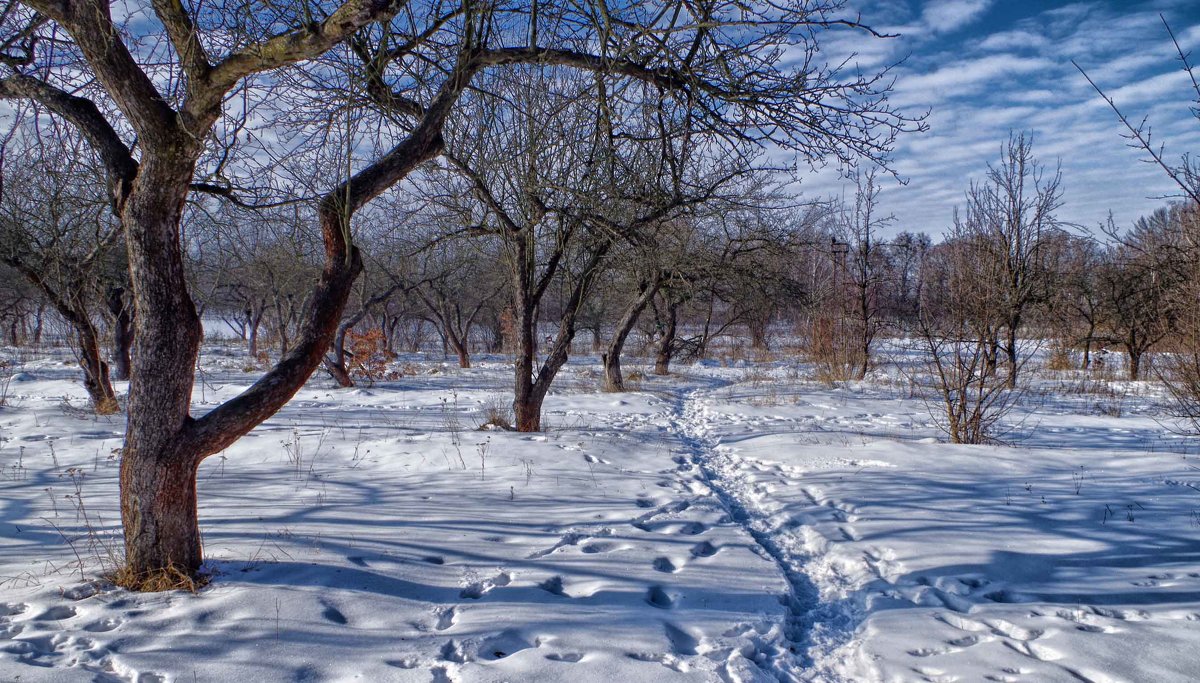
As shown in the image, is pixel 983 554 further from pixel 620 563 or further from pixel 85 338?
pixel 85 338

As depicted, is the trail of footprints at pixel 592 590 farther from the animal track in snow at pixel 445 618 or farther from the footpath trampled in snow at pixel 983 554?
the footpath trampled in snow at pixel 983 554

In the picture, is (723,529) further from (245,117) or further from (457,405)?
(457,405)

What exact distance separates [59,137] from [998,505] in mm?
7610

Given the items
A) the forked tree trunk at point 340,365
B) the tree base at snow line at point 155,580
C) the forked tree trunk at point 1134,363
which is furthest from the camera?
the forked tree trunk at point 1134,363

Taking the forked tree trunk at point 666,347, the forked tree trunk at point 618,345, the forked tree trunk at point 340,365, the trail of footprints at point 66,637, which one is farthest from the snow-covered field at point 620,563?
the forked tree trunk at point 666,347

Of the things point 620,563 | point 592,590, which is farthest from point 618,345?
point 592,590

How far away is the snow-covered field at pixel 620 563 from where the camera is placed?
2736mm

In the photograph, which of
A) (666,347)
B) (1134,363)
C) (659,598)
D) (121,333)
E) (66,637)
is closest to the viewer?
(66,637)

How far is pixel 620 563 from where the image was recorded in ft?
12.7

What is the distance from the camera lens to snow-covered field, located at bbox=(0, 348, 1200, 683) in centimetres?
274

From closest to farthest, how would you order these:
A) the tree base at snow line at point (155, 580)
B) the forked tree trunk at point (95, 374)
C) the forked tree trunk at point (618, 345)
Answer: the tree base at snow line at point (155, 580)
the forked tree trunk at point (95, 374)
the forked tree trunk at point (618, 345)

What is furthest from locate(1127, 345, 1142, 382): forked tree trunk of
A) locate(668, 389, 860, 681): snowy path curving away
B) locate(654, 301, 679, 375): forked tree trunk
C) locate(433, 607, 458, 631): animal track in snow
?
locate(433, 607, 458, 631): animal track in snow

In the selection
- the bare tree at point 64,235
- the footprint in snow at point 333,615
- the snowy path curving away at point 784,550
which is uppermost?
the bare tree at point 64,235

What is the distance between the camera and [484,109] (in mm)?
5121
